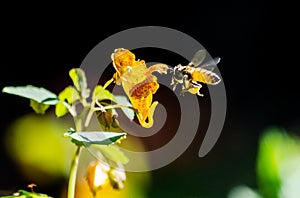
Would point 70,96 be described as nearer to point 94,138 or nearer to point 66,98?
point 66,98

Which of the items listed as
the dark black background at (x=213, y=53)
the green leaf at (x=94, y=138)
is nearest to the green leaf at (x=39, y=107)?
the green leaf at (x=94, y=138)

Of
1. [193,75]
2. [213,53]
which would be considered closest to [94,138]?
[193,75]

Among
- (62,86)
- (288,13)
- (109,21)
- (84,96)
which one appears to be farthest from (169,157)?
(288,13)

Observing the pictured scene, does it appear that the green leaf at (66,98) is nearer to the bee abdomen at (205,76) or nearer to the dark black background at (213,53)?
the bee abdomen at (205,76)

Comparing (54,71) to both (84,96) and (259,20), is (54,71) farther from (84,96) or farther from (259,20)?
(84,96)

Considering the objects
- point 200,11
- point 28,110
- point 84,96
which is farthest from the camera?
point 200,11

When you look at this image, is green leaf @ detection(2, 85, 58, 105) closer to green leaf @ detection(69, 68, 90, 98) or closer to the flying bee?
green leaf @ detection(69, 68, 90, 98)

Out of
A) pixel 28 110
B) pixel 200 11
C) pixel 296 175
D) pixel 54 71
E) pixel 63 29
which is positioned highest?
pixel 200 11
